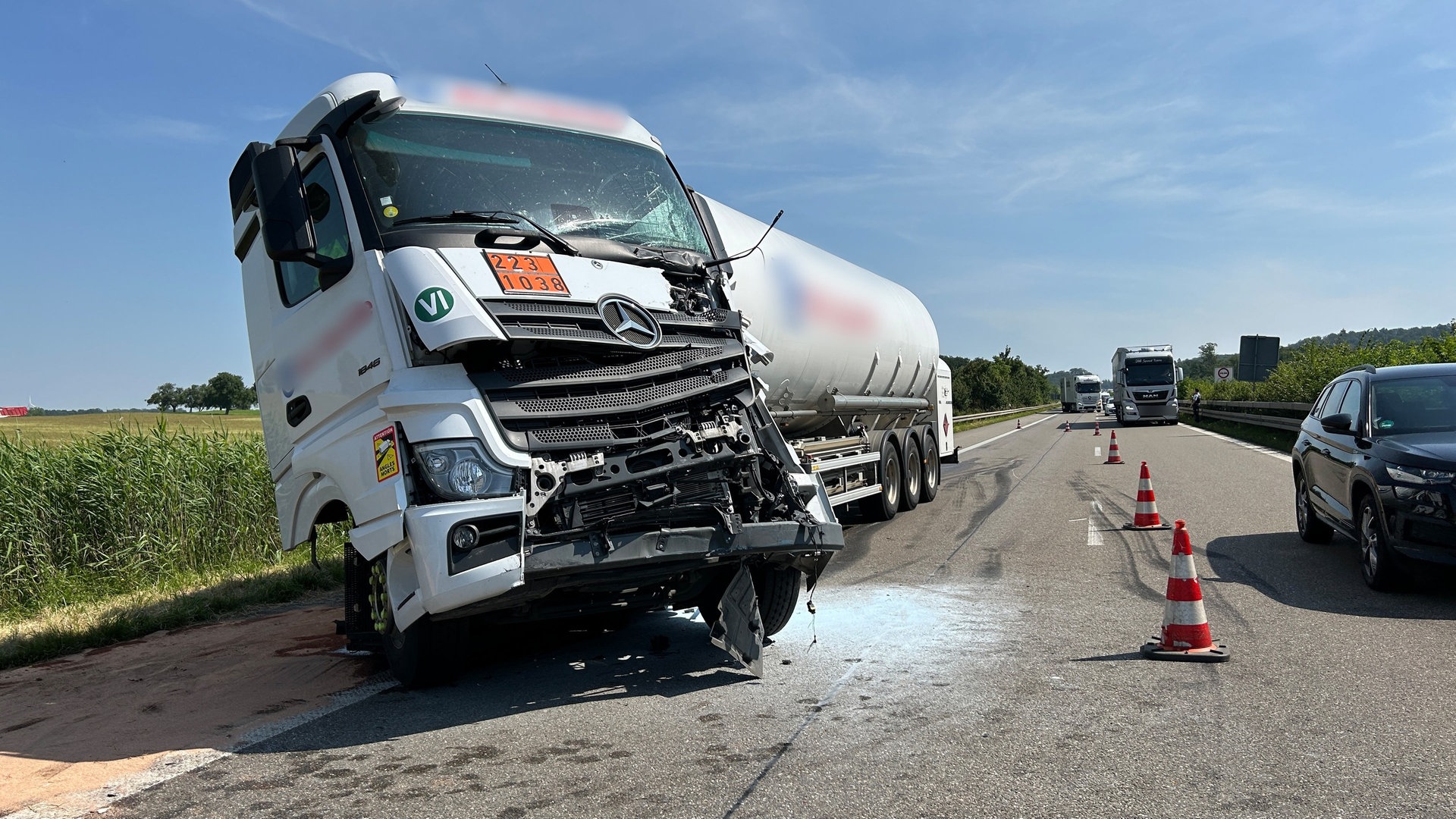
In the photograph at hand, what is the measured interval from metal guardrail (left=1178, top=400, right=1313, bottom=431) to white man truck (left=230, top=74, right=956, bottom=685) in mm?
20132

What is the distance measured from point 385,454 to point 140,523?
7.93 meters

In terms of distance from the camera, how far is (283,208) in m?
5.41

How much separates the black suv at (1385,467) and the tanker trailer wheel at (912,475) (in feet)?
17.2

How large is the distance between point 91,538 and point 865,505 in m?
8.93

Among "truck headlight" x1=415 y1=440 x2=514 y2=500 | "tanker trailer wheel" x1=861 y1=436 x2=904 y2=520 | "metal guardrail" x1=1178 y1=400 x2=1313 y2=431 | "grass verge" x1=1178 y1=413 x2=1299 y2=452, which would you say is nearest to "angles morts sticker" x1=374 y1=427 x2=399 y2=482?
"truck headlight" x1=415 y1=440 x2=514 y2=500

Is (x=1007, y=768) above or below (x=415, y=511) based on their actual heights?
below

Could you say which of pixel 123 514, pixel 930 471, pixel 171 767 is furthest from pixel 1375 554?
pixel 123 514

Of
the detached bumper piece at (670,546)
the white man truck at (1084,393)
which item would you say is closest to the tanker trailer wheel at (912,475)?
the detached bumper piece at (670,546)

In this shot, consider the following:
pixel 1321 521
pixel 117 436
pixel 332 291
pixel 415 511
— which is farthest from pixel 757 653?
pixel 117 436

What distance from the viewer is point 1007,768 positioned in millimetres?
4137

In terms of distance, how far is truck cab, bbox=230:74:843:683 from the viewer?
5.02 m

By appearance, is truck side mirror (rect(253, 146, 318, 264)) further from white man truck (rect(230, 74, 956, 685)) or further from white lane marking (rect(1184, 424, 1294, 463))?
white lane marking (rect(1184, 424, 1294, 463))

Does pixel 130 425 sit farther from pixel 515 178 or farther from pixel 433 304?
pixel 433 304

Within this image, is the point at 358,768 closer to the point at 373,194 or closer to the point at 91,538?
the point at 373,194
